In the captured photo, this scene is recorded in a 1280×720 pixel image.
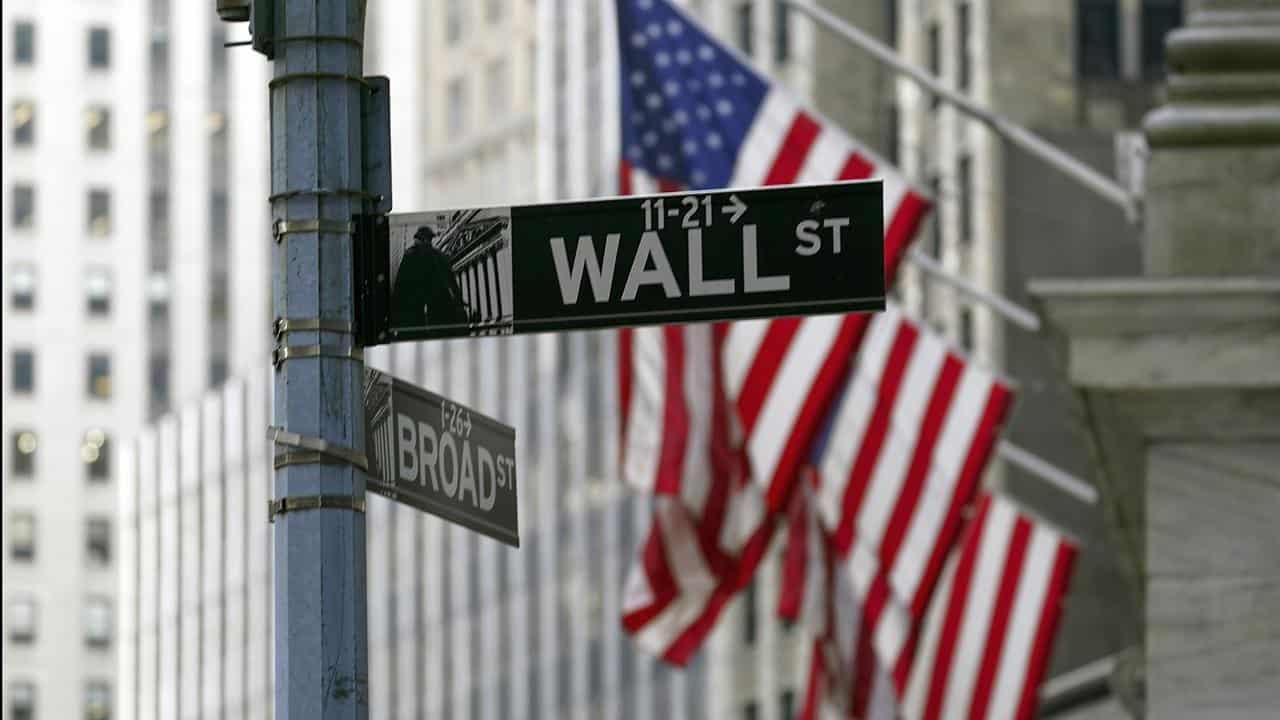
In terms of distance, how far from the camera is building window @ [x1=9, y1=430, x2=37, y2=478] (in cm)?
12519

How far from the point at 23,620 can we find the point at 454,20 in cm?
3470

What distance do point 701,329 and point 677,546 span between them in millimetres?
1888

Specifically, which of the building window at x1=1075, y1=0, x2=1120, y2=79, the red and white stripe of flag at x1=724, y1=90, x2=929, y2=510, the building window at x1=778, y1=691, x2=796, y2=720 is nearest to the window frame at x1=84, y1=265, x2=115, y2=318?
the building window at x1=778, y1=691, x2=796, y2=720

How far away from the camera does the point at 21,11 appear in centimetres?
12900

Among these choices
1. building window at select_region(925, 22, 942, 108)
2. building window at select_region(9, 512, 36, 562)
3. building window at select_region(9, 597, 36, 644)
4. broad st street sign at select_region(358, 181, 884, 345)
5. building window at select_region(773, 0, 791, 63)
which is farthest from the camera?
building window at select_region(9, 512, 36, 562)

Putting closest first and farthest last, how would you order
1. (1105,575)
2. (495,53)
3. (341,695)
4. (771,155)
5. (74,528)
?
1. (341,695)
2. (771,155)
3. (1105,575)
4. (495,53)
5. (74,528)

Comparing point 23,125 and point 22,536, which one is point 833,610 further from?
point 23,125

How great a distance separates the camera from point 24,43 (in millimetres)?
129500

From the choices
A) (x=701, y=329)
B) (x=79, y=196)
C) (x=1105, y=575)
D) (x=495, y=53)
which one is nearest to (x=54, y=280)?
(x=79, y=196)

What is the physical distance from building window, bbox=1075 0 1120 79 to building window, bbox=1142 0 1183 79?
0.53 meters

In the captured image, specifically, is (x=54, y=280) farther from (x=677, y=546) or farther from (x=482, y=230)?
(x=482, y=230)

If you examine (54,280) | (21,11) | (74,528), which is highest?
(21,11)

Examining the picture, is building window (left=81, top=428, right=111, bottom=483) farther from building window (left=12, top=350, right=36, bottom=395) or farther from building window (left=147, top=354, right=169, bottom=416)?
building window (left=12, top=350, right=36, bottom=395)

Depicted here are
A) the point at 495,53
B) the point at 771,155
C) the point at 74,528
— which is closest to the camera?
the point at 771,155
